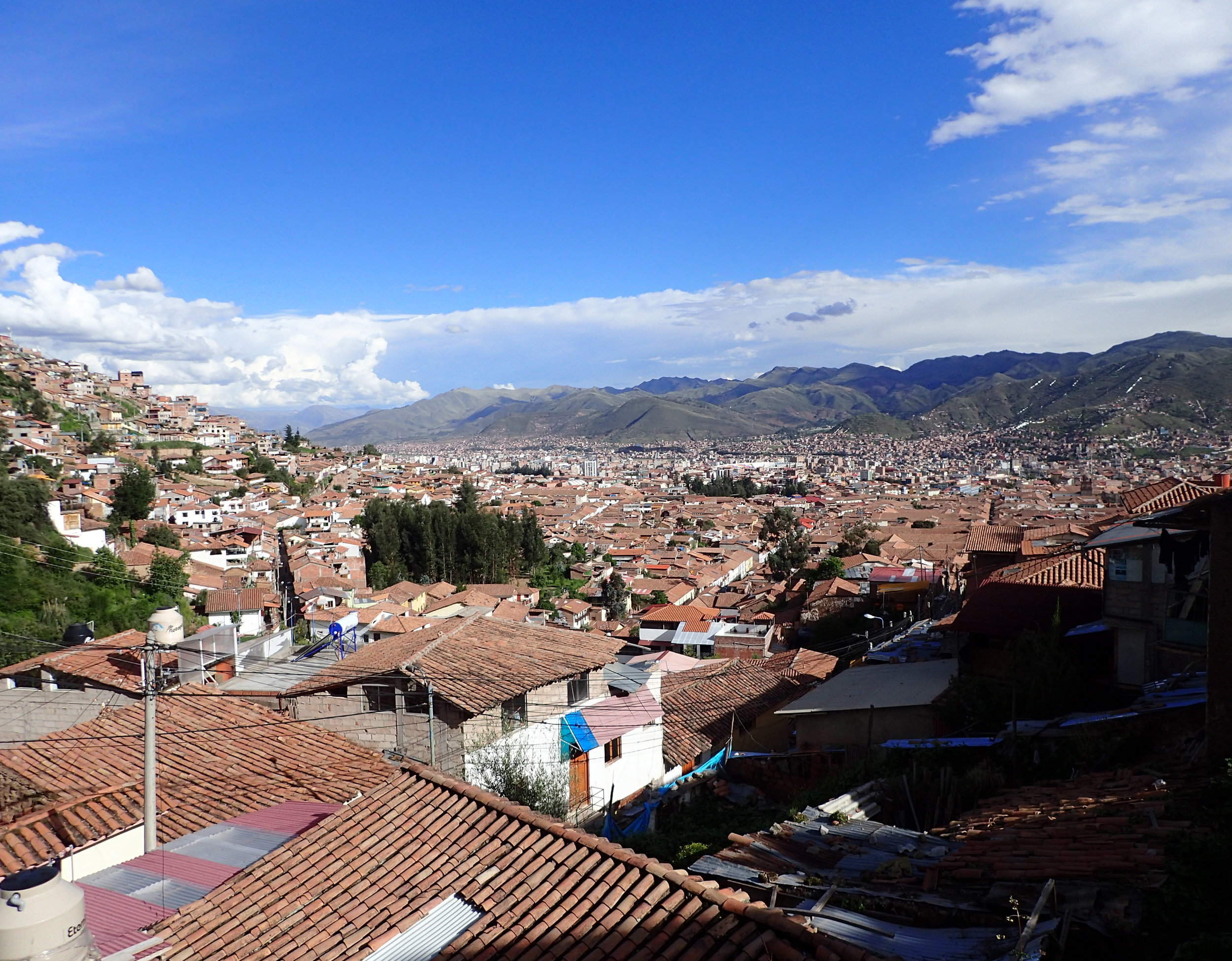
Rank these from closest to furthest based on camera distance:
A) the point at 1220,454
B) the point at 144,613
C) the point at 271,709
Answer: the point at 271,709, the point at 144,613, the point at 1220,454

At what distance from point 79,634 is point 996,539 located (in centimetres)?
2373

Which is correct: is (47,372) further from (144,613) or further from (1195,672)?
(1195,672)

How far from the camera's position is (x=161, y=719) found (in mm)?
9922

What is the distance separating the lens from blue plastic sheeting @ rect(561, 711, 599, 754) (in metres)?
10.3

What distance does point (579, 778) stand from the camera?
1040 centimetres

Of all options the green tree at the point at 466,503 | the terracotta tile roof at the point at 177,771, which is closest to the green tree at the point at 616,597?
the green tree at the point at 466,503

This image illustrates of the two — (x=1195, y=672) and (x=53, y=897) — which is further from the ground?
(x=53, y=897)

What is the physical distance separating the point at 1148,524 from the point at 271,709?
420 inches

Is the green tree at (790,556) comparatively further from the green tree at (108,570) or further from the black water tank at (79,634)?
the black water tank at (79,634)

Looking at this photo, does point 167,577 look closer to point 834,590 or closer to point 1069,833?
point 834,590

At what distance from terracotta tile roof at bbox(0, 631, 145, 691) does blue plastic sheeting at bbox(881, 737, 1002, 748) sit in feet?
38.3

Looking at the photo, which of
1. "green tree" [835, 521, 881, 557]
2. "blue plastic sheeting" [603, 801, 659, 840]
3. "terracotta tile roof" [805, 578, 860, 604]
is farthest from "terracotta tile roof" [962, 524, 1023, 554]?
"green tree" [835, 521, 881, 557]

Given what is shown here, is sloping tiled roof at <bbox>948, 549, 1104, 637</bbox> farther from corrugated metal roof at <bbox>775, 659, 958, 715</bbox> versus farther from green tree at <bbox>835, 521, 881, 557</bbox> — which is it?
green tree at <bbox>835, 521, 881, 557</bbox>

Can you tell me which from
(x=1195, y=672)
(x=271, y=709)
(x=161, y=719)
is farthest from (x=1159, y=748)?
(x=161, y=719)
